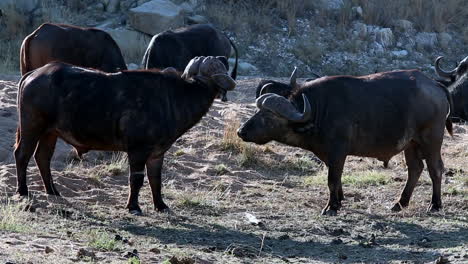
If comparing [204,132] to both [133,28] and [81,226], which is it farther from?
[133,28]

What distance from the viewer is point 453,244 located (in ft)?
32.2

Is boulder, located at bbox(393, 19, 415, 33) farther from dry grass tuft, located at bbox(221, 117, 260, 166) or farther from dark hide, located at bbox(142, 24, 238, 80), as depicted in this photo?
dry grass tuft, located at bbox(221, 117, 260, 166)

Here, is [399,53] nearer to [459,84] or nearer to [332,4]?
[332,4]

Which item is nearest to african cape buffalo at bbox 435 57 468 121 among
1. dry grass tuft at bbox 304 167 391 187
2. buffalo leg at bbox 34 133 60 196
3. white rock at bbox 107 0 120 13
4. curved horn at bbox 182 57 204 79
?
dry grass tuft at bbox 304 167 391 187

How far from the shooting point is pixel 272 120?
11648 millimetres

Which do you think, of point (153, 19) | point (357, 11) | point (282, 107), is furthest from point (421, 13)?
point (282, 107)

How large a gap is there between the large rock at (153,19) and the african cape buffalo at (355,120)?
1275 cm

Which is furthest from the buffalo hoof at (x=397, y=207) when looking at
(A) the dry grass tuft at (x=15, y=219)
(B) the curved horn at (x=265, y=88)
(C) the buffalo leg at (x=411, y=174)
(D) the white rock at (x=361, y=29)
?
(D) the white rock at (x=361, y=29)

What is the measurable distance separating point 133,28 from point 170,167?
1107 cm

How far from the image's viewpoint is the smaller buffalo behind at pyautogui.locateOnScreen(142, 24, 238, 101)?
17.7 meters

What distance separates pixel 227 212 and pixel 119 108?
1833mm

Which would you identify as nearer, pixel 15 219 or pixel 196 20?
pixel 15 219

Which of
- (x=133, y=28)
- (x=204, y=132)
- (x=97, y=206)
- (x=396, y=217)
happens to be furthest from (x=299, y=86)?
(x=133, y=28)

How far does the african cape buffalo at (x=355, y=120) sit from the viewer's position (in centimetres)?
1148
